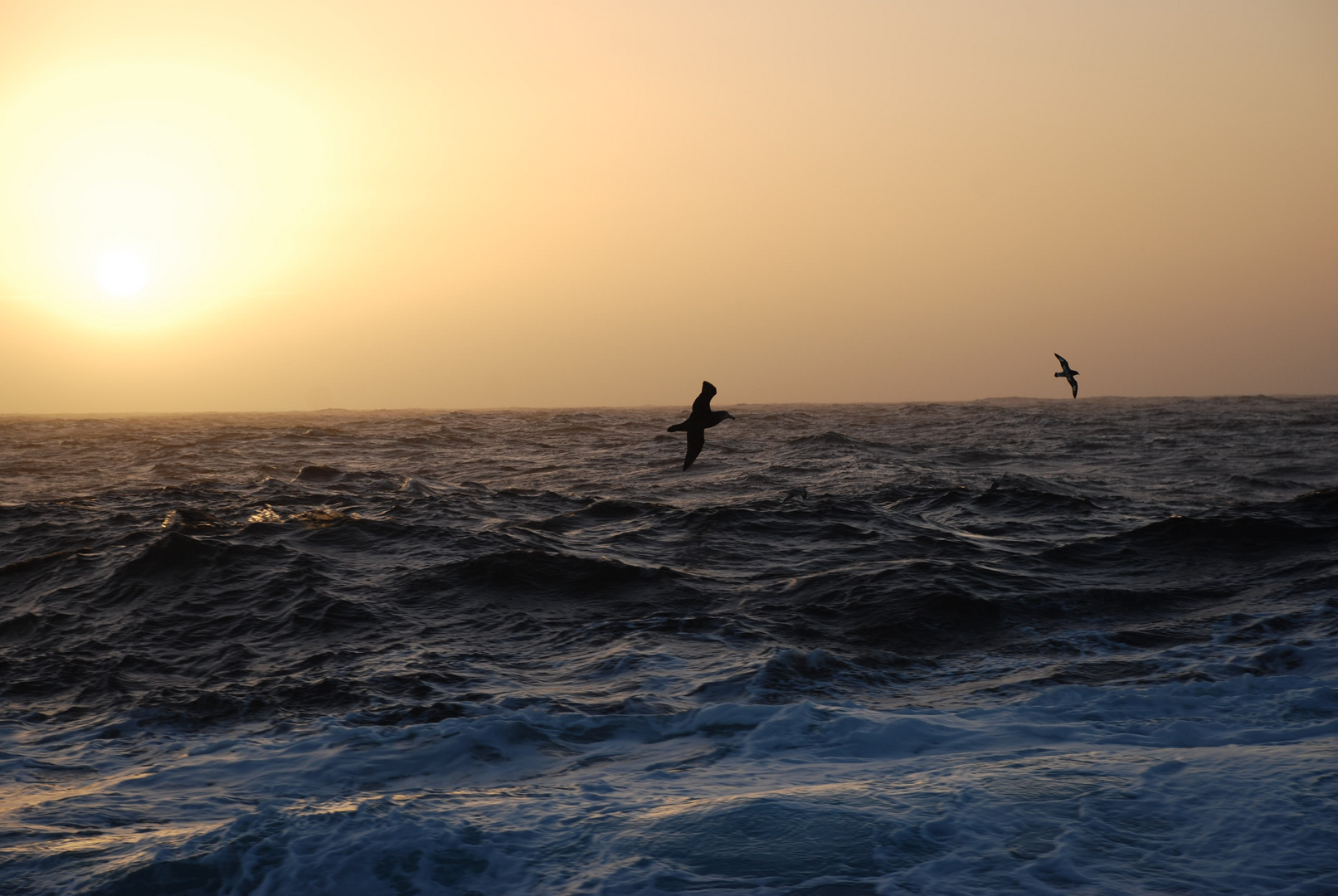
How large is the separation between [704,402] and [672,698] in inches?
111

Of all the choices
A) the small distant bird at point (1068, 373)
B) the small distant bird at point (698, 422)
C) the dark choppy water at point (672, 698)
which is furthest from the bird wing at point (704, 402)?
the small distant bird at point (1068, 373)

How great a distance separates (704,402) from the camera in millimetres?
9188

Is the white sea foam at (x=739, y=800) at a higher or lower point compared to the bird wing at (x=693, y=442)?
lower

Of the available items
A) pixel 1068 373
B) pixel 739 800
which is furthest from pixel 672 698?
pixel 1068 373

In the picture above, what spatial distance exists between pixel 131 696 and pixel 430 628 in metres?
3.11

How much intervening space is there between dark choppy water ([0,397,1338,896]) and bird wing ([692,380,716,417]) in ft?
8.13

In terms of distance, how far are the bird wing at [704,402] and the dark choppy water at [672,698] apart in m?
2.48

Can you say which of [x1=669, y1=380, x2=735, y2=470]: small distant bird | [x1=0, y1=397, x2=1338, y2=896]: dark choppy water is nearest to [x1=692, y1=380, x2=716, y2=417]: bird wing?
[x1=669, y1=380, x2=735, y2=470]: small distant bird

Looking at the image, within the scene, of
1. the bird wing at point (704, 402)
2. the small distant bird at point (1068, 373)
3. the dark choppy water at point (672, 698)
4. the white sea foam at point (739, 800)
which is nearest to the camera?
the white sea foam at point (739, 800)

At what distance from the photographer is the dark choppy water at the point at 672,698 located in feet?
18.3

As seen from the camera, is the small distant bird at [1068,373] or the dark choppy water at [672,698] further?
the small distant bird at [1068,373]

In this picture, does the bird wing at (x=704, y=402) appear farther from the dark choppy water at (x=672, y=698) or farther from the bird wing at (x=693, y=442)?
the dark choppy water at (x=672, y=698)

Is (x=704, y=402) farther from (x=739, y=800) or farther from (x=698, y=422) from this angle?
(x=739, y=800)

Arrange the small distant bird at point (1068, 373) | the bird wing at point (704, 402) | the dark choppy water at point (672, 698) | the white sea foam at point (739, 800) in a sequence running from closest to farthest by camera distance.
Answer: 1. the white sea foam at point (739, 800)
2. the dark choppy water at point (672, 698)
3. the bird wing at point (704, 402)
4. the small distant bird at point (1068, 373)
